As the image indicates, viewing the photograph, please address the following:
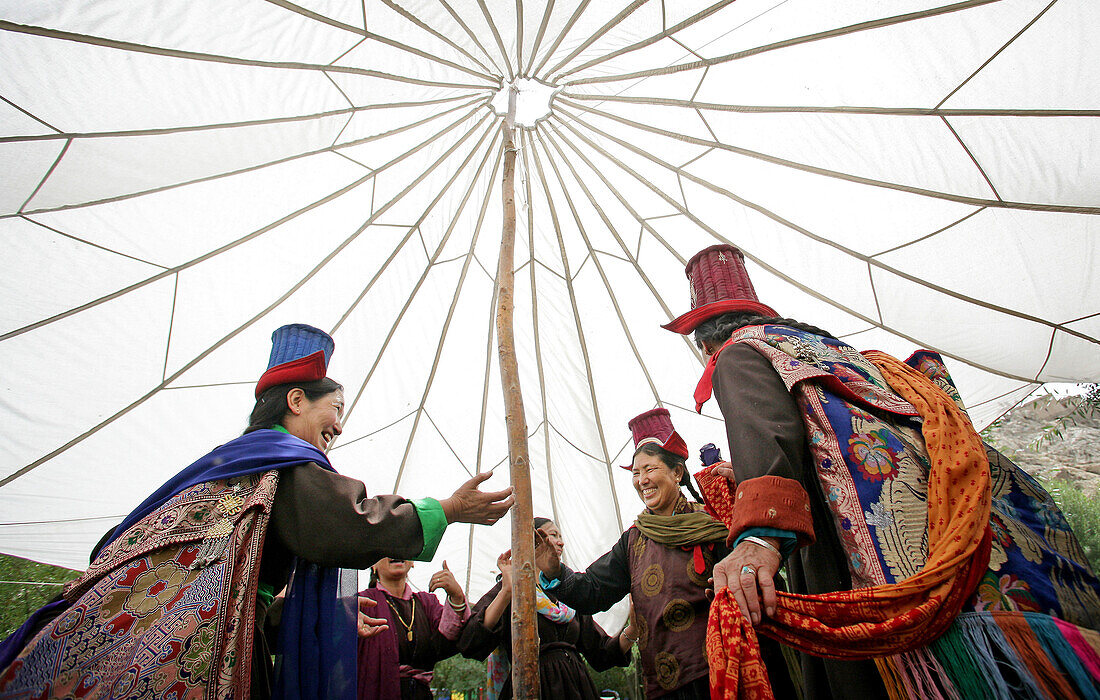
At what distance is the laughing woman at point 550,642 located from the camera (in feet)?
10.1

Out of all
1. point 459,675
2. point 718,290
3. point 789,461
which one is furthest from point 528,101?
point 459,675

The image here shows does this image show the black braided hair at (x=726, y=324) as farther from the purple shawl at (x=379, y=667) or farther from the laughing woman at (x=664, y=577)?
the purple shawl at (x=379, y=667)

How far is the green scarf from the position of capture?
8.53 ft

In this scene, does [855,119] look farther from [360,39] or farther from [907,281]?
[360,39]

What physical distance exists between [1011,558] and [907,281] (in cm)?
259

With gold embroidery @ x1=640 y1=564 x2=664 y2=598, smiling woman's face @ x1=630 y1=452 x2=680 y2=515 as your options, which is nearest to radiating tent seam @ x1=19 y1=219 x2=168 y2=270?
smiling woman's face @ x1=630 y1=452 x2=680 y2=515

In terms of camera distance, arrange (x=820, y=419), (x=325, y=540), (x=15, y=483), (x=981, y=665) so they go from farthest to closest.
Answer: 1. (x=15, y=483)
2. (x=325, y=540)
3. (x=820, y=419)
4. (x=981, y=665)

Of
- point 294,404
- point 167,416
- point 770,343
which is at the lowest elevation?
point 770,343

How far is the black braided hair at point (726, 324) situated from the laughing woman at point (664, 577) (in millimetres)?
1024

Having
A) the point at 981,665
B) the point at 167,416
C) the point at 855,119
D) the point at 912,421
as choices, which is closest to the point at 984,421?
the point at 855,119

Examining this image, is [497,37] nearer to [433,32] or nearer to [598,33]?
[433,32]

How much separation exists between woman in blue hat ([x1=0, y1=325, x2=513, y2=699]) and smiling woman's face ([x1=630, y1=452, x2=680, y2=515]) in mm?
1286

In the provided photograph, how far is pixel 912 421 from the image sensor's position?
152cm

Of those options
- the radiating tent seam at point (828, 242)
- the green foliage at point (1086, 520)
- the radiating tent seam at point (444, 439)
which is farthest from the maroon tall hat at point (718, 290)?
the green foliage at point (1086, 520)
